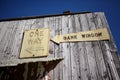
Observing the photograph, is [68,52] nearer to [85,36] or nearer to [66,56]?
[66,56]

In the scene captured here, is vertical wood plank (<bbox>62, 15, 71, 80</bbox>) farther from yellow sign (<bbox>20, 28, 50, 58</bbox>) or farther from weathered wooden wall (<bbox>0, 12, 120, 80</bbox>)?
yellow sign (<bbox>20, 28, 50, 58</bbox>)

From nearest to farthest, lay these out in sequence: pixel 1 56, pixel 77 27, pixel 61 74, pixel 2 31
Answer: pixel 61 74 < pixel 1 56 < pixel 77 27 < pixel 2 31

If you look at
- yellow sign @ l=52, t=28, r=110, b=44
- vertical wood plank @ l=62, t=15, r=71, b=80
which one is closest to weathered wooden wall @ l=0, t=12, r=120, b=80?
Answer: vertical wood plank @ l=62, t=15, r=71, b=80


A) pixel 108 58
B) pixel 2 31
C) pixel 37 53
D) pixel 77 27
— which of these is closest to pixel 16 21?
pixel 2 31

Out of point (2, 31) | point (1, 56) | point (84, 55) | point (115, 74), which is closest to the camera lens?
point (115, 74)

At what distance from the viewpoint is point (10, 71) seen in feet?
13.3

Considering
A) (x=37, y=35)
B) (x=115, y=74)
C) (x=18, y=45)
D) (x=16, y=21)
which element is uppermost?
(x=16, y=21)

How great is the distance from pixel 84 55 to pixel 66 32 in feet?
3.64

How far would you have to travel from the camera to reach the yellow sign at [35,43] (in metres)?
4.83

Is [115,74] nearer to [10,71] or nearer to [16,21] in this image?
[10,71]

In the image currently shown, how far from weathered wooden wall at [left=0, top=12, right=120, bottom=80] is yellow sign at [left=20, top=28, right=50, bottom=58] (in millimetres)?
170

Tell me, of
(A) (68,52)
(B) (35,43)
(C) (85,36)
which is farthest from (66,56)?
(B) (35,43)

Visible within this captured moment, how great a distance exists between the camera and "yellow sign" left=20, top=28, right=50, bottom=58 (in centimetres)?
483

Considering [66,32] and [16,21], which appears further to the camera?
[16,21]
